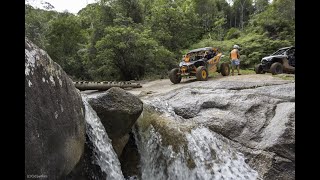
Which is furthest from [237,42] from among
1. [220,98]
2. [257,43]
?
[220,98]

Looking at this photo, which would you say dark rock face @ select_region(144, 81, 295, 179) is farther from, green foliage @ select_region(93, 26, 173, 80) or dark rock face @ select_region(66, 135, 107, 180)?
green foliage @ select_region(93, 26, 173, 80)

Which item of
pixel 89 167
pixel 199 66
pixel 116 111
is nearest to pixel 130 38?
pixel 199 66

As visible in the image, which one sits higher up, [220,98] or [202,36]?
[202,36]

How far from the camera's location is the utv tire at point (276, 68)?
13766mm

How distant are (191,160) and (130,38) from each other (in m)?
9.96

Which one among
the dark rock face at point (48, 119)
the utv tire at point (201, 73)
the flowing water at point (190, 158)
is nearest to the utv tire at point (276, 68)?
the utv tire at point (201, 73)

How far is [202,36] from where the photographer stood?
28.1 meters

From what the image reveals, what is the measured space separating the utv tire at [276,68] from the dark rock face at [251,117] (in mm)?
5417

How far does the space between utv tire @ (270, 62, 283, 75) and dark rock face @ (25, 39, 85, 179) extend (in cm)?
1104

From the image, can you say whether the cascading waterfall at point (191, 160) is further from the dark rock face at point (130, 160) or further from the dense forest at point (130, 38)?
the dense forest at point (130, 38)

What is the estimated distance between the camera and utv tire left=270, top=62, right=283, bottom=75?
13.8 meters

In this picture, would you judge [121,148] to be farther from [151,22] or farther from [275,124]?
[151,22]
